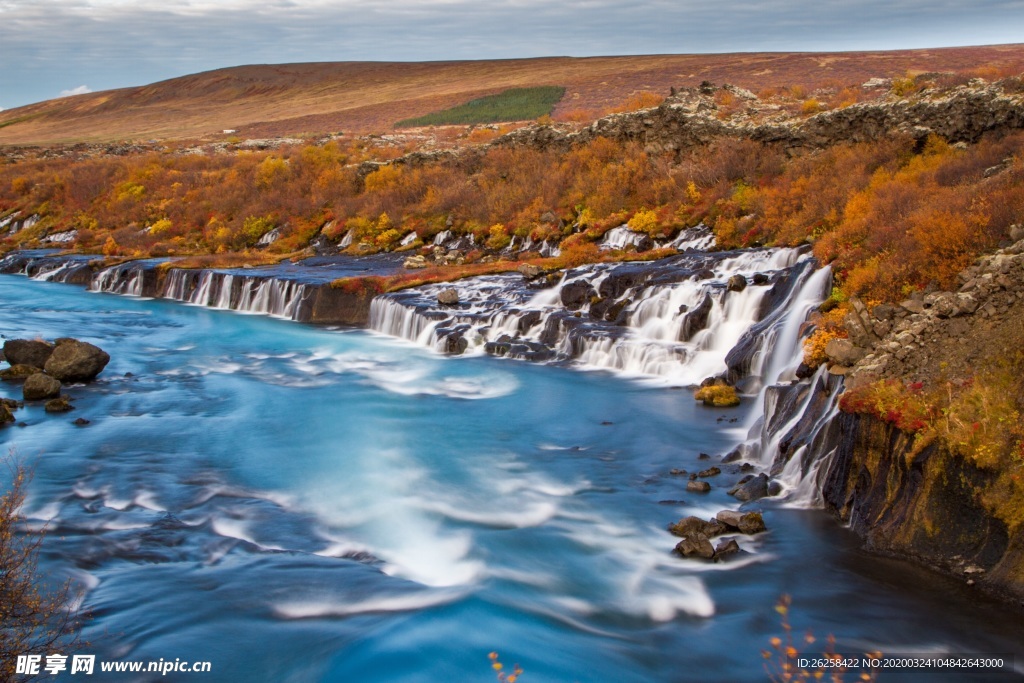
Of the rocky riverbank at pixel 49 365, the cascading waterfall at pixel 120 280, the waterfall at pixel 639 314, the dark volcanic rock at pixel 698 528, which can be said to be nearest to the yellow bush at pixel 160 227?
the cascading waterfall at pixel 120 280

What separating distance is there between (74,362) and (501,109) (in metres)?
63.6

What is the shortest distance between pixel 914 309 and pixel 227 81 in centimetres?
13937

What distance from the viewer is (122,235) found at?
156 feet

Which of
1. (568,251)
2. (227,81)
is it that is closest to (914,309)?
(568,251)

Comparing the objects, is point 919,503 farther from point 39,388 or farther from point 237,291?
point 237,291

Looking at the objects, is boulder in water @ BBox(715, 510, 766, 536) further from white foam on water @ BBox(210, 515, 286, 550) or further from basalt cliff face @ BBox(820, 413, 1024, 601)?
white foam on water @ BBox(210, 515, 286, 550)

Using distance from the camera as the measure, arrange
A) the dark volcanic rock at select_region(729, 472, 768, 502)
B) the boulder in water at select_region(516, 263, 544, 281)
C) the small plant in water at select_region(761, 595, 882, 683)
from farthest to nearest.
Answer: the boulder in water at select_region(516, 263, 544, 281)
the dark volcanic rock at select_region(729, 472, 768, 502)
the small plant in water at select_region(761, 595, 882, 683)

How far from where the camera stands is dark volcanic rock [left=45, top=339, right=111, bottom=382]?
→ 22.1 meters

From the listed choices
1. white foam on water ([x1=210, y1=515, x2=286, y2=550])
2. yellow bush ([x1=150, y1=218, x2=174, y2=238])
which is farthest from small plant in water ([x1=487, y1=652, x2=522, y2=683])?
yellow bush ([x1=150, y1=218, x2=174, y2=238])

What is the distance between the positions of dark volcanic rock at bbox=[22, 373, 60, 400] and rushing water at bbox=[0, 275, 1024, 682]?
26.0 inches

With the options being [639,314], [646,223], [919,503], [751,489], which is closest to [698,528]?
[751,489]

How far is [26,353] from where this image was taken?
22.7 meters

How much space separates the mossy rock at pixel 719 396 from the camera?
18875 mm

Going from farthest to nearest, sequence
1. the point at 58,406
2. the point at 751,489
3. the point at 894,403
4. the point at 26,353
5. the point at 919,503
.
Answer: the point at 26,353 < the point at 58,406 < the point at 751,489 < the point at 894,403 < the point at 919,503
